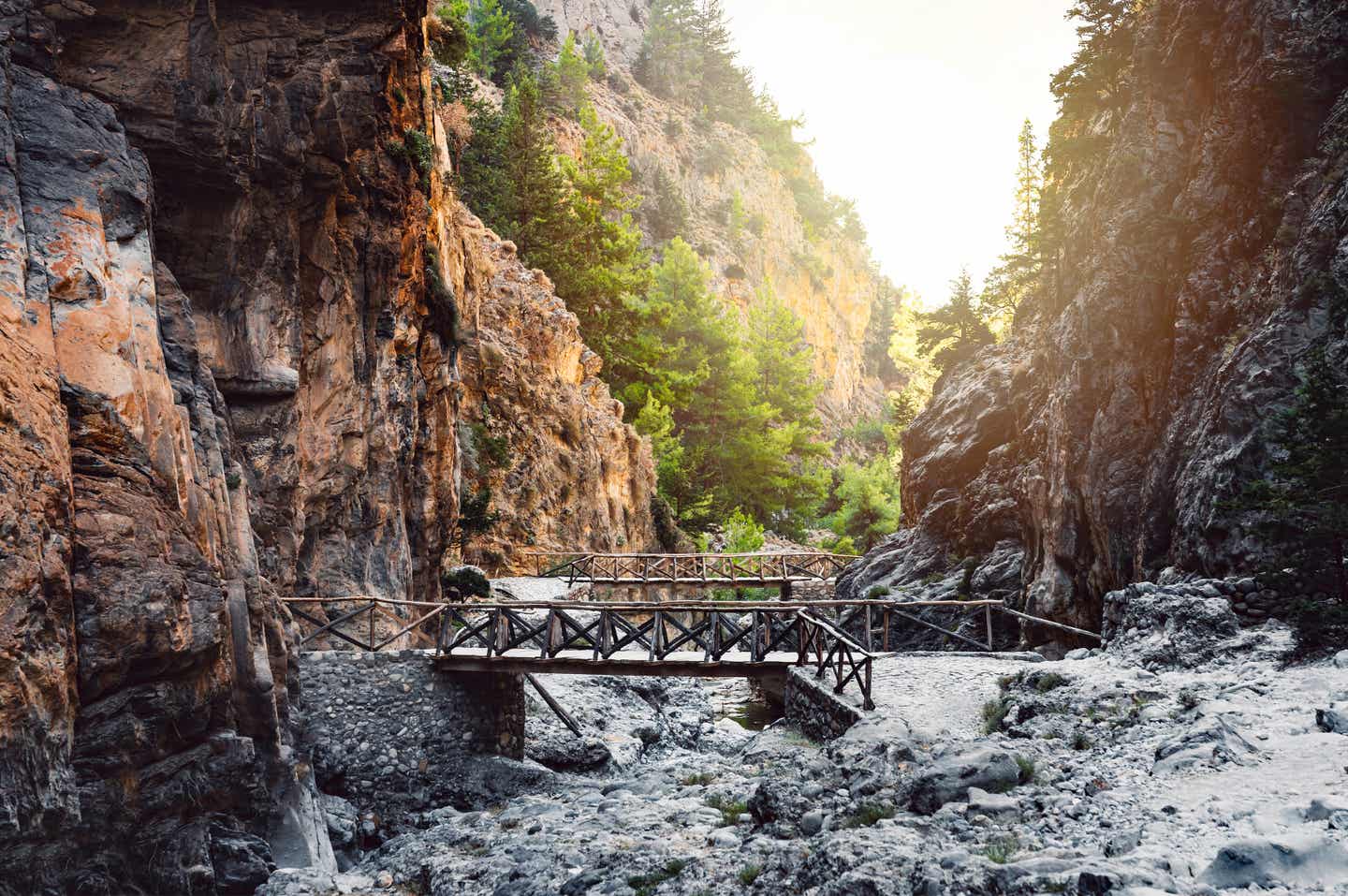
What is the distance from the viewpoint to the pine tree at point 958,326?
30.4 m

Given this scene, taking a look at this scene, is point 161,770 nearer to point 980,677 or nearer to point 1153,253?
point 980,677

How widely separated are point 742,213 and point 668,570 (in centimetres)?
3801

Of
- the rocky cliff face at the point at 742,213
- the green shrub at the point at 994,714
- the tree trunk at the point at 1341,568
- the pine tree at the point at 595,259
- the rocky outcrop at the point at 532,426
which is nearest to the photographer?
the tree trunk at the point at 1341,568

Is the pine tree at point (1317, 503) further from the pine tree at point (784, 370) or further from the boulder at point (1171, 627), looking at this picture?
the pine tree at point (784, 370)

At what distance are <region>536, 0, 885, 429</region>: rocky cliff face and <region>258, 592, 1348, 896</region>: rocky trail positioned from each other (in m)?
45.1

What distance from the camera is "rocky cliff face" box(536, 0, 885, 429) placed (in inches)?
2201

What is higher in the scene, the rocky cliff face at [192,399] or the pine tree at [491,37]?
the pine tree at [491,37]

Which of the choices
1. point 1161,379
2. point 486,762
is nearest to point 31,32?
point 486,762

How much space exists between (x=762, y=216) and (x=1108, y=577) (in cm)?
5191

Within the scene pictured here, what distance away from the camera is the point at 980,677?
1207 centimetres

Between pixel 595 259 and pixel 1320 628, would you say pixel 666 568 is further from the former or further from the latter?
pixel 1320 628

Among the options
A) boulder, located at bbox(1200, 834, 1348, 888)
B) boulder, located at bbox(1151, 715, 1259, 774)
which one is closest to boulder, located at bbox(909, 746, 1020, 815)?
boulder, located at bbox(1151, 715, 1259, 774)

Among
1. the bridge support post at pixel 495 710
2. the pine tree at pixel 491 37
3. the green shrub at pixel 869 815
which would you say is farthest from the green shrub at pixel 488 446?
the pine tree at pixel 491 37

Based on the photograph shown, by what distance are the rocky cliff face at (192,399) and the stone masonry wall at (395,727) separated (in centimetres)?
122
